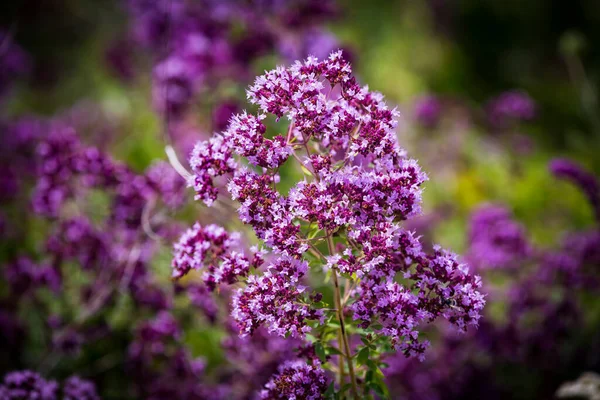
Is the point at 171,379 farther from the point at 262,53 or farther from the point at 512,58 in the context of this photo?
the point at 512,58

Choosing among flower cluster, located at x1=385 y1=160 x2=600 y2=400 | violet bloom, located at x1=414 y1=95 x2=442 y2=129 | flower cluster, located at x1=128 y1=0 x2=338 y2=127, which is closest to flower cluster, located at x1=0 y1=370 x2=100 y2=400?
flower cluster, located at x1=385 y1=160 x2=600 y2=400

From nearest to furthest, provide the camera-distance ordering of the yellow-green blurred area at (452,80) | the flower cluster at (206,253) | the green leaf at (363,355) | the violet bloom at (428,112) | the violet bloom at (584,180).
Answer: the green leaf at (363,355)
the flower cluster at (206,253)
the violet bloom at (584,180)
the yellow-green blurred area at (452,80)
the violet bloom at (428,112)

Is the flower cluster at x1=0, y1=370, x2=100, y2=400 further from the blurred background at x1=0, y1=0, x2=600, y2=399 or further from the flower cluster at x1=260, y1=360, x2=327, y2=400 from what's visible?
the flower cluster at x1=260, y1=360, x2=327, y2=400

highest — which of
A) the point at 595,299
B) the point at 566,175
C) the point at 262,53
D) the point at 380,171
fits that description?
the point at 262,53

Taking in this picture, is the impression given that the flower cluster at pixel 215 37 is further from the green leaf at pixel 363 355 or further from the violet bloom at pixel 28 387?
the green leaf at pixel 363 355

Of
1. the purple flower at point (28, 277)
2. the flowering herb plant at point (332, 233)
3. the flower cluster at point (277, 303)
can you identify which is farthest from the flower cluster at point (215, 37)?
the flower cluster at point (277, 303)

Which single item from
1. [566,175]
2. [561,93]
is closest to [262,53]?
[566,175]

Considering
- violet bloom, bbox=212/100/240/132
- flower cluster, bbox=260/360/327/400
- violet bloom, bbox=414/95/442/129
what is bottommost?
flower cluster, bbox=260/360/327/400
